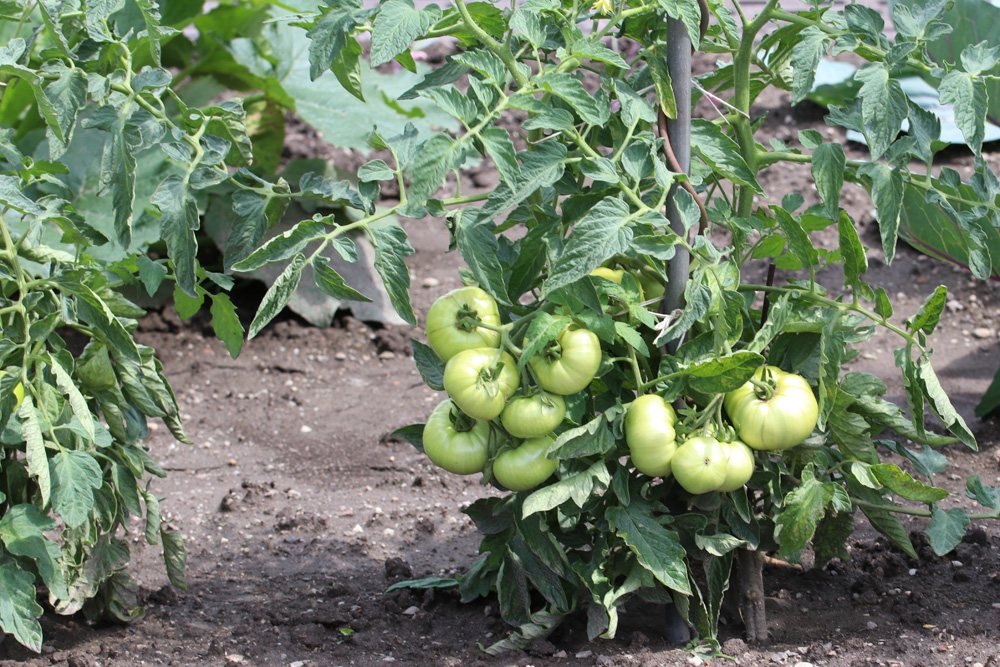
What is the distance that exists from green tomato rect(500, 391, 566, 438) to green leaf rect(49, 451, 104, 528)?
72 cm

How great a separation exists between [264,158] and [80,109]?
2532 mm

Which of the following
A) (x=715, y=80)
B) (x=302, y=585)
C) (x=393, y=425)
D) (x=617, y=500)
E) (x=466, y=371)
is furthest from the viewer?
(x=393, y=425)

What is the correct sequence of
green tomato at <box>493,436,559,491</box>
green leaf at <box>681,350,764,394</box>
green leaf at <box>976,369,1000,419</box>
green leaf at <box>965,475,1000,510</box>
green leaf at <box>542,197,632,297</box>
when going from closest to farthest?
green leaf at <box>542,197,632,297</box>
green leaf at <box>681,350,764,394</box>
green tomato at <box>493,436,559,491</box>
green leaf at <box>965,475,1000,510</box>
green leaf at <box>976,369,1000,419</box>

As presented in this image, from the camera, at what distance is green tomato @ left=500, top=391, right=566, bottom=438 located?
153 centimetres

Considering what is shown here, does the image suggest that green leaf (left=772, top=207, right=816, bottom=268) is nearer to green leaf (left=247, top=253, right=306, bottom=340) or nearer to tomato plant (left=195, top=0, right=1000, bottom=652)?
tomato plant (left=195, top=0, right=1000, bottom=652)

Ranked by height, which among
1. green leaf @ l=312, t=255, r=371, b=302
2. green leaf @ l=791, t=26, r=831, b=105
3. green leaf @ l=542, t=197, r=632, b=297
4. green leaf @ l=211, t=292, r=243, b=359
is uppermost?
green leaf @ l=791, t=26, r=831, b=105

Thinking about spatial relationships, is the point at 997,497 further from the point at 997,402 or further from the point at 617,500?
the point at 997,402

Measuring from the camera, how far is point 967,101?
1.41 meters

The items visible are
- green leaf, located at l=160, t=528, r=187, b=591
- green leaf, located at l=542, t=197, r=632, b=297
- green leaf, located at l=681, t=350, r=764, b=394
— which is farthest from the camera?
green leaf, located at l=160, t=528, r=187, b=591

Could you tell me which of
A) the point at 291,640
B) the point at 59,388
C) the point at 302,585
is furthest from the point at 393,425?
the point at 59,388

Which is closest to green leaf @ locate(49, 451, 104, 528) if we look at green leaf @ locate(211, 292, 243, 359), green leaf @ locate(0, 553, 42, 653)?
green leaf @ locate(0, 553, 42, 653)

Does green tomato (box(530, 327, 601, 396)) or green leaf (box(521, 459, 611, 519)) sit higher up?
green tomato (box(530, 327, 601, 396))

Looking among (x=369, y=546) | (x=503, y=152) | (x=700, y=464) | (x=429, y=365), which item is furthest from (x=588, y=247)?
(x=369, y=546)

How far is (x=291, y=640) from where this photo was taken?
198cm
